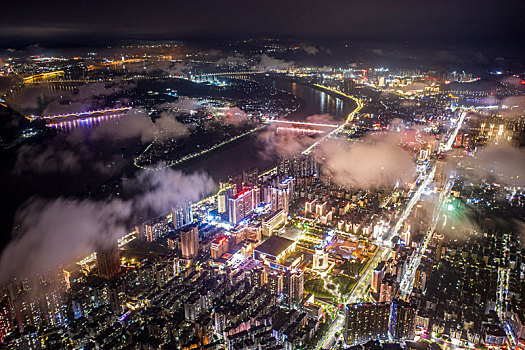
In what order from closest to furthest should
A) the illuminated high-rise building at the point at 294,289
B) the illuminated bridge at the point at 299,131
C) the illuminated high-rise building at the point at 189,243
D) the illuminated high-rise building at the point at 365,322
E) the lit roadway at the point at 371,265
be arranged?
the illuminated high-rise building at the point at 365,322, the lit roadway at the point at 371,265, the illuminated high-rise building at the point at 294,289, the illuminated high-rise building at the point at 189,243, the illuminated bridge at the point at 299,131

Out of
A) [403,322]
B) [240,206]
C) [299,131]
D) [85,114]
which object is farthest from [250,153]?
[403,322]

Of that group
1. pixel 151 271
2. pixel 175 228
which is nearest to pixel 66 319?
pixel 151 271

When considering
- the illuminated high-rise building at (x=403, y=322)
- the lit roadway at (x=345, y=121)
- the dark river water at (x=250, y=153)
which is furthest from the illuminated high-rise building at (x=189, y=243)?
the lit roadway at (x=345, y=121)

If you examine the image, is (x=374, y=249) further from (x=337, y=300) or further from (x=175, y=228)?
(x=175, y=228)

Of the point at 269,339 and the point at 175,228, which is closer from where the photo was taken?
the point at 269,339

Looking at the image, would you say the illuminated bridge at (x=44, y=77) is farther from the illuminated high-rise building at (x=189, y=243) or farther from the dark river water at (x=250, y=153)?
the illuminated high-rise building at (x=189, y=243)

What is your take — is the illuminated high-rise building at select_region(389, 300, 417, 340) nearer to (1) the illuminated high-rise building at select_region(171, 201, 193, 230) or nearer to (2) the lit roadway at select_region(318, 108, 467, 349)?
(2) the lit roadway at select_region(318, 108, 467, 349)

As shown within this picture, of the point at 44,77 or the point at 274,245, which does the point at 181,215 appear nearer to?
the point at 274,245
